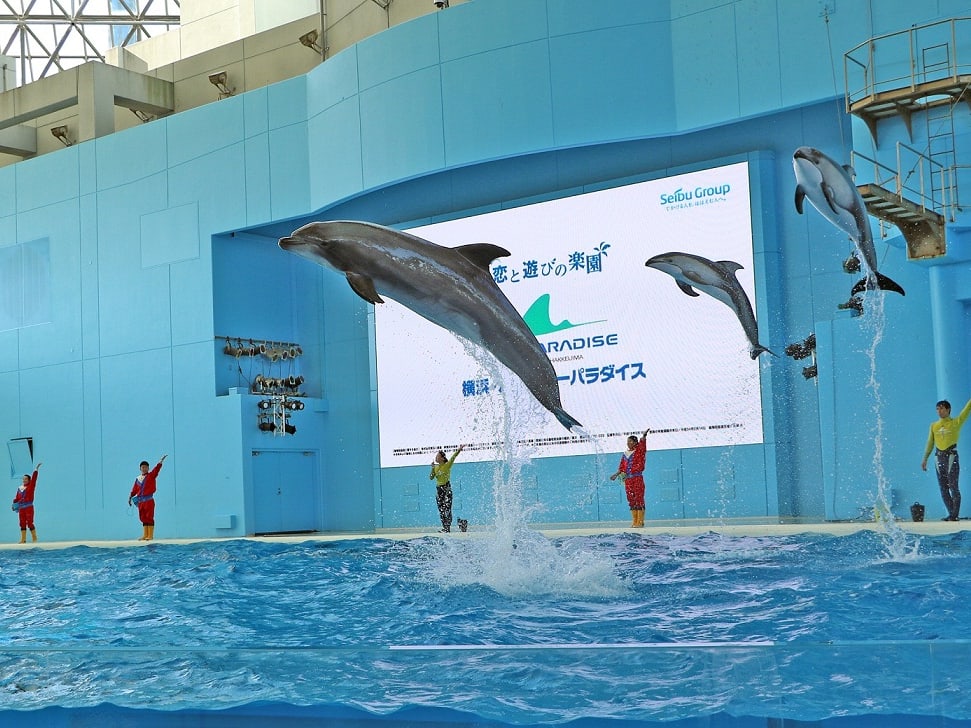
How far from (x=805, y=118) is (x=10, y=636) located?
12.0 meters

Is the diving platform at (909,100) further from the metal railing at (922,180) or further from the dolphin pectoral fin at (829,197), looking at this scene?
the dolphin pectoral fin at (829,197)

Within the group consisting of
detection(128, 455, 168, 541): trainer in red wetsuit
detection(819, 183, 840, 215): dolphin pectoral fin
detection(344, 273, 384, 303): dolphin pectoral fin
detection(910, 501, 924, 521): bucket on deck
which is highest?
detection(819, 183, 840, 215): dolphin pectoral fin

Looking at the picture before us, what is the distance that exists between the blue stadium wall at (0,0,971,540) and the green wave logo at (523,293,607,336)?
67.5 inches

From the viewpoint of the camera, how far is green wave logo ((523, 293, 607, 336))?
16922 millimetres

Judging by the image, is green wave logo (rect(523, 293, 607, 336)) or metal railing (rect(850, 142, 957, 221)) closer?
metal railing (rect(850, 142, 957, 221))

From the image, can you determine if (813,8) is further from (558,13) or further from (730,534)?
(730,534)

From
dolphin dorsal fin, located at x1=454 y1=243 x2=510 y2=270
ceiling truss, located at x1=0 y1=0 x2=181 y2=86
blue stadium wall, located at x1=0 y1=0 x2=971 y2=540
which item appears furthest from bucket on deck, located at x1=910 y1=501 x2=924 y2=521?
ceiling truss, located at x1=0 y1=0 x2=181 y2=86

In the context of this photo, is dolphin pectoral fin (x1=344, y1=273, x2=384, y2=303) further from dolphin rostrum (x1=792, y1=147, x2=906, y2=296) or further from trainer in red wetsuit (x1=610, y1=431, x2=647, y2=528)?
trainer in red wetsuit (x1=610, y1=431, x2=647, y2=528)

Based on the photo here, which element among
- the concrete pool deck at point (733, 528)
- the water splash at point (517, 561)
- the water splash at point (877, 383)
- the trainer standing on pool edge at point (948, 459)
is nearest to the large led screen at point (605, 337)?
the water splash at point (517, 561)

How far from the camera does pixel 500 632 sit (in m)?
6.72

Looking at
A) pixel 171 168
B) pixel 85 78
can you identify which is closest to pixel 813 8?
pixel 171 168

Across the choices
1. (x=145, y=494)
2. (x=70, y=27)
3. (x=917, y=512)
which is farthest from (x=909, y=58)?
(x=70, y=27)

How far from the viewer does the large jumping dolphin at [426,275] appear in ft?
23.0

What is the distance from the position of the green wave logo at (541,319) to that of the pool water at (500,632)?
4167 mm
